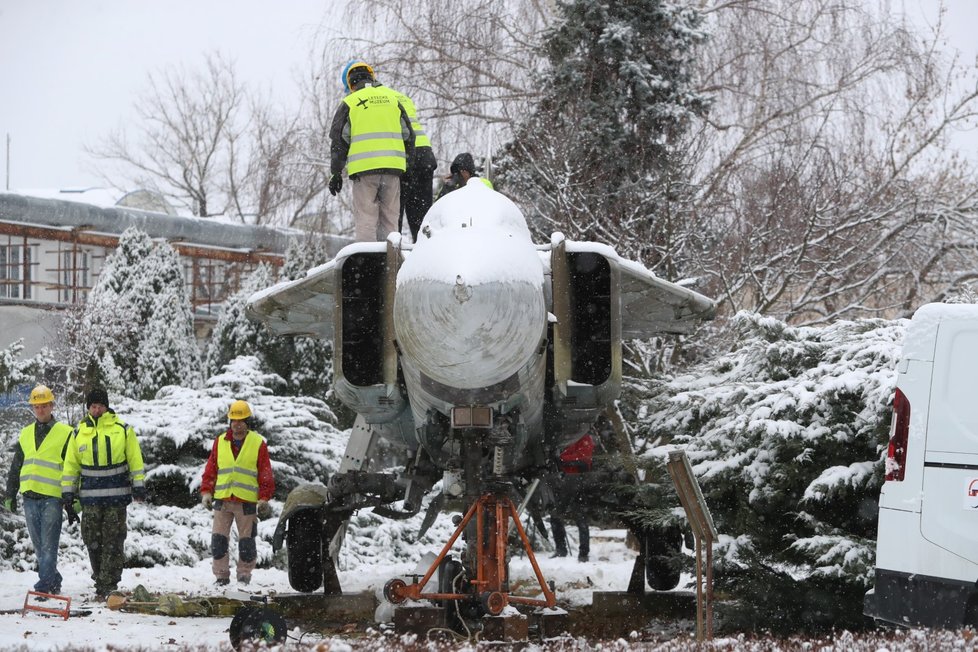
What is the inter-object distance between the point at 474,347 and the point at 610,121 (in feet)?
33.7

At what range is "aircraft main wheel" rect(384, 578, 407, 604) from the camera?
7.21 m

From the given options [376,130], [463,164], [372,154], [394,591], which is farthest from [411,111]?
[394,591]

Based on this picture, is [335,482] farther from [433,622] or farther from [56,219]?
[56,219]

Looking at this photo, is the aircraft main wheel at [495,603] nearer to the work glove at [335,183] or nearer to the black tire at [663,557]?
the black tire at [663,557]

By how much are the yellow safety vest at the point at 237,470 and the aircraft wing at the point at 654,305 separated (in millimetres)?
A: 3527

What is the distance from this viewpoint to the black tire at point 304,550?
31.4 feet

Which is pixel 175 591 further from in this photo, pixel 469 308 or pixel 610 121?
pixel 610 121

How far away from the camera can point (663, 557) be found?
923cm

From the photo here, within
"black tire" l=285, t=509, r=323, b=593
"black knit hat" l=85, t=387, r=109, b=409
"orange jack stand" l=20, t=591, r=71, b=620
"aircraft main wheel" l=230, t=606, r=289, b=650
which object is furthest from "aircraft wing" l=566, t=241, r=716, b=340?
"black knit hat" l=85, t=387, r=109, b=409

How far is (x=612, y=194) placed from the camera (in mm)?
14914

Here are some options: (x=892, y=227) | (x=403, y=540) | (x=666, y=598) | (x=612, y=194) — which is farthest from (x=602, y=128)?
(x=666, y=598)

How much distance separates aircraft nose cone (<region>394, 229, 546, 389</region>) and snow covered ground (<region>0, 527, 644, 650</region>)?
151cm

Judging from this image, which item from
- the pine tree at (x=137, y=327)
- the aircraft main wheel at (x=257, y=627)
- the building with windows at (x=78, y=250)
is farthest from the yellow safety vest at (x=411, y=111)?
the building with windows at (x=78, y=250)

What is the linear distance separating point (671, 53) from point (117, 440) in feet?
31.1
